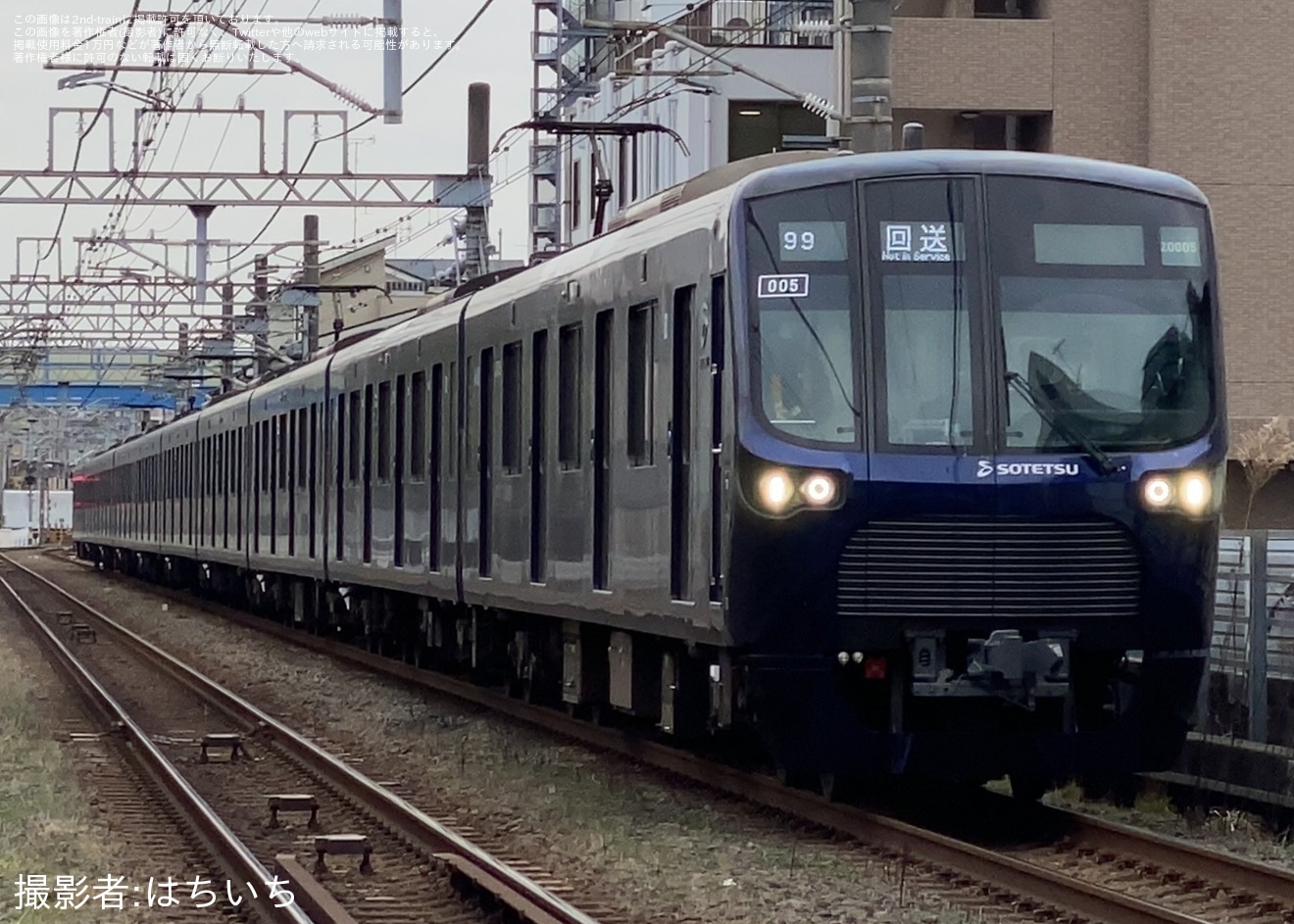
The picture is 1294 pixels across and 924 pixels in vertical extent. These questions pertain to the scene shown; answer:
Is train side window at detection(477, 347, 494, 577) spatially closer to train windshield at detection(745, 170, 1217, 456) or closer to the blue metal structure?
train windshield at detection(745, 170, 1217, 456)

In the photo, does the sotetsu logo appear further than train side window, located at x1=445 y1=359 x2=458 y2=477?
No

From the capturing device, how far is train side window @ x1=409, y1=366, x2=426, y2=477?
62.4 feet

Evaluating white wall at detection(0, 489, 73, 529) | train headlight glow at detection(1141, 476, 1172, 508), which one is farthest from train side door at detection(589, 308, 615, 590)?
white wall at detection(0, 489, 73, 529)

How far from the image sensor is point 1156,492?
34.3 ft

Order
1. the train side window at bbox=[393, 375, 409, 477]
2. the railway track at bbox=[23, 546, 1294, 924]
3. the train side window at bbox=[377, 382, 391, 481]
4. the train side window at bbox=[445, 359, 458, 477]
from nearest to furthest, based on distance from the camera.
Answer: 1. the railway track at bbox=[23, 546, 1294, 924]
2. the train side window at bbox=[445, 359, 458, 477]
3. the train side window at bbox=[393, 375, 409, 477]
4. the train side window at bbox=[377, 382, 391, 481]

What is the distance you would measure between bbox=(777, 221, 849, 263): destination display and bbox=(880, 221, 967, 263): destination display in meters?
0.18

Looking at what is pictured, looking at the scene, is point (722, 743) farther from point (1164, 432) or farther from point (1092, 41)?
point (1092, 41)

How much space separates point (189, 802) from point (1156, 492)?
5016 millimetres

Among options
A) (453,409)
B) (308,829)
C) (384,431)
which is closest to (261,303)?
(384,431)

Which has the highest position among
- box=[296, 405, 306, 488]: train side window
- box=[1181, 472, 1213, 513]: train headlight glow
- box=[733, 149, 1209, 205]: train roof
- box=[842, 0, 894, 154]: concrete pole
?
box=[842, 0, 894, 154]: concrete pole

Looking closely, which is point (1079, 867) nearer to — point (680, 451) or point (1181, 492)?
point (1181, 492)

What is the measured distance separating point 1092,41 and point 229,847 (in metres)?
24.3

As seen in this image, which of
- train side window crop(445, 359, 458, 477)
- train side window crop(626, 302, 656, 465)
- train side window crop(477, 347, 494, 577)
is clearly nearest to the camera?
train side window crop(626, 302, 656, 465)

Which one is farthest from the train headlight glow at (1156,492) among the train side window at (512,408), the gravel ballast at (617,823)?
the train side window at (512,408)
